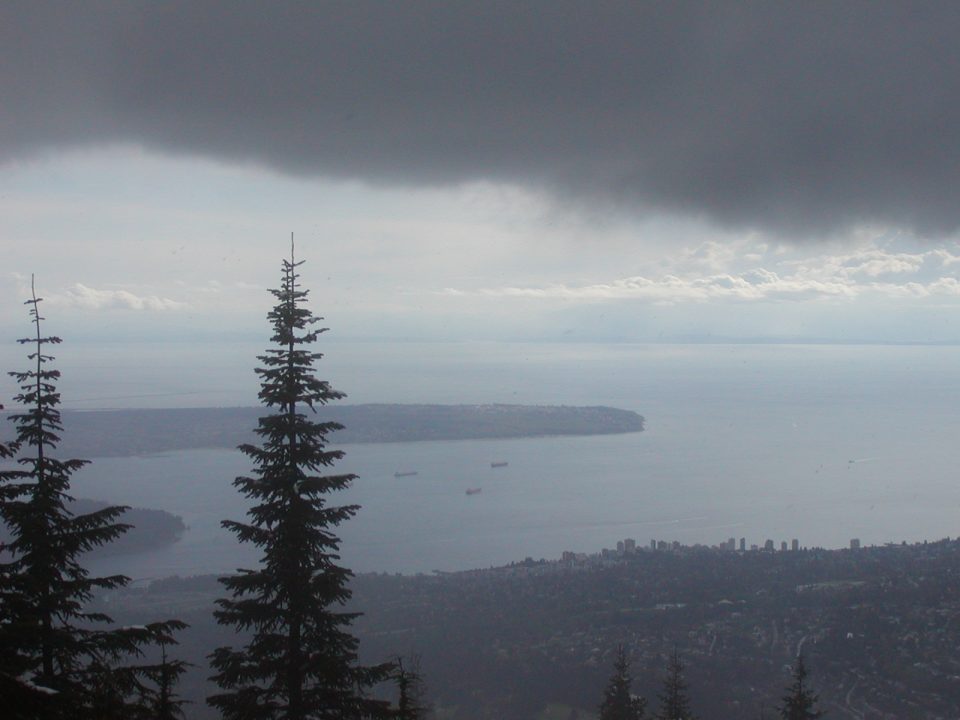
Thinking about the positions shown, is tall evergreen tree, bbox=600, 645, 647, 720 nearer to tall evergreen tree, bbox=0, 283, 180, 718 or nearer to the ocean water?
tall evergreen tree, bbox=0, 283, 180, 718

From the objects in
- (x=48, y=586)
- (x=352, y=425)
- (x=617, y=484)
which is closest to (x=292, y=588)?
(x=48, y=586)

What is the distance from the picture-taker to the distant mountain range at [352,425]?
67750 mm

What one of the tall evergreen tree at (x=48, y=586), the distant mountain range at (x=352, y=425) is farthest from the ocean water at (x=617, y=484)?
the tall evergreen tree at (x=48, y=586)

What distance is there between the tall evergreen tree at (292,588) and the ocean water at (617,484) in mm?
28593

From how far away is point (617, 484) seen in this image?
6212 centimetres

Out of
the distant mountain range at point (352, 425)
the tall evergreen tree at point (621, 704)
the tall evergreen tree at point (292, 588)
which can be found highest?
the distant mountain range at point (352, 425)

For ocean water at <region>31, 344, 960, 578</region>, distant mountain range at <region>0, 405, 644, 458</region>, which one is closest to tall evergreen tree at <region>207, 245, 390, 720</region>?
ocean water at <region>31, 344, 960, 578</region>

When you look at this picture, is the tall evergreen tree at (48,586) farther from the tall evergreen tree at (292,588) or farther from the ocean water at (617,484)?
the ocean water at (617,484)

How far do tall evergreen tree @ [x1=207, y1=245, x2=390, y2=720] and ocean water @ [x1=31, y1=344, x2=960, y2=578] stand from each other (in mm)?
28593

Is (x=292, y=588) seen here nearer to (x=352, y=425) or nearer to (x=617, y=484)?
(x=617, y=484)

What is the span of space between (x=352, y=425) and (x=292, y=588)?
75.8m

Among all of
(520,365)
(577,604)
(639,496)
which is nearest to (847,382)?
(520,365)

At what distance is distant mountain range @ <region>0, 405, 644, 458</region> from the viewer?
6775 centimetres

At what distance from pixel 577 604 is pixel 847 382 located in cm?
13413
